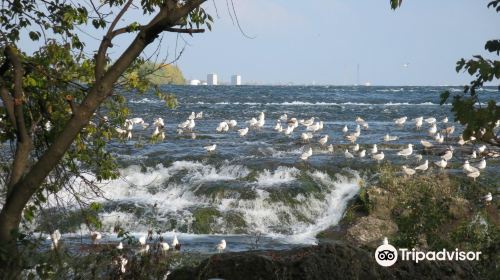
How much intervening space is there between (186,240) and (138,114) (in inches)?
1136

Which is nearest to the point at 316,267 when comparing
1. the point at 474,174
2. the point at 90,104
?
the point at 90,104

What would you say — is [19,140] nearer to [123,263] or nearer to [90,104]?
[90,104]

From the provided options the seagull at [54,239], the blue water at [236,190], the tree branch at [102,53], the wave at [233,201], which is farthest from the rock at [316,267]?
the wave at [233,201]

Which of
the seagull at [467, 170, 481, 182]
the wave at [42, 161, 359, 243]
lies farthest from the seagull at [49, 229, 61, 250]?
the seagull at [467, 170, 481, 182]

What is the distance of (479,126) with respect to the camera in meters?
3.47

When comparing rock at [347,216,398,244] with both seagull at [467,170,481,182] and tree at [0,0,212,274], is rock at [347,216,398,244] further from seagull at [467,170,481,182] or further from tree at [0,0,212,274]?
tree at [0,0,212,274]

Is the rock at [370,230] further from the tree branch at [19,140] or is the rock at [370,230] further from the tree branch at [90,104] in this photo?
the tree branch at [90,104]

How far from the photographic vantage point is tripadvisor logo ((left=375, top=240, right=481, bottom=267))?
20.0ft

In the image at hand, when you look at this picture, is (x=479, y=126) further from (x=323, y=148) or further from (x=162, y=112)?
(x=162, y=112)

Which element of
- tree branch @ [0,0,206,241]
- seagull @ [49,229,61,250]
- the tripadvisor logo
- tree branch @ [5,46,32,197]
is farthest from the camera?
the tripadvisor logo

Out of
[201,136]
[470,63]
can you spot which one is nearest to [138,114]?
[201,136]

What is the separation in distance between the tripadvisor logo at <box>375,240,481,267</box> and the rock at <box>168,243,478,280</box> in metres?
0.07

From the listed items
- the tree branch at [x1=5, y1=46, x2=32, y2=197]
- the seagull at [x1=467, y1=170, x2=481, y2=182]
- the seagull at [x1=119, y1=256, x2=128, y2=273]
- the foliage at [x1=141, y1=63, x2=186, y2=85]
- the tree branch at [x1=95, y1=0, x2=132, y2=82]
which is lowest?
the seagull at [x1=467, y1=170, x2=481, y2=182]

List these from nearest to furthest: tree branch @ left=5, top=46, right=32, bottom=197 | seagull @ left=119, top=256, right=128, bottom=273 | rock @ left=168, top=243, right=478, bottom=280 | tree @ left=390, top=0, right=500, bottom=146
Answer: tree @ left=390, top=0, right=500, bottom=146 → tree branch @ left=5, top=46, right=32, bottom=197 → seagull @ left=119, top=256, right=128, bottom=273 → rock @ left=168, top=243, right=478, bottom=280
